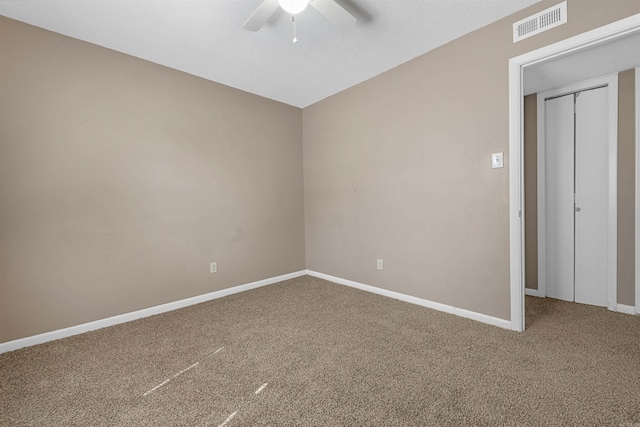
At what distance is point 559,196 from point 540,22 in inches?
73.1

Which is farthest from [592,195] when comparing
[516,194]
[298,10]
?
[298,10]

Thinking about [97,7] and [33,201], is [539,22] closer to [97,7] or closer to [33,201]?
[97,7]

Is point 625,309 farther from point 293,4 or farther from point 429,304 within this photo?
point 293,4

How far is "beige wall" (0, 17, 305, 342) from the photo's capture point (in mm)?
2102

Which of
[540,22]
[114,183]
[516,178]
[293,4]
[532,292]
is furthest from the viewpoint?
[532,292]

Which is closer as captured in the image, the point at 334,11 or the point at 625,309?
the point at 334,11

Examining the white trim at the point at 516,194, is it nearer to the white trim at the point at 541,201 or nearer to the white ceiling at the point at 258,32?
the white ceiling at the point at 258,32

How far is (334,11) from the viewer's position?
1.80 metres

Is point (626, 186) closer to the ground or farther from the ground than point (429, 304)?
farther from the ground

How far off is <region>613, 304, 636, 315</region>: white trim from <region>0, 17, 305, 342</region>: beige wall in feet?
12.1

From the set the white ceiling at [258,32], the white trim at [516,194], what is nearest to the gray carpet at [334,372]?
the white trim at [516,194]

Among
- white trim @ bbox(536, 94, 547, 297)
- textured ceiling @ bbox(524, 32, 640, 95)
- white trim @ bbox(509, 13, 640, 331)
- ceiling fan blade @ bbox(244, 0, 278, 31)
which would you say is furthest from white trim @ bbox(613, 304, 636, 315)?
ceiling fan blade @ bbox(244, 0, 278, 31)

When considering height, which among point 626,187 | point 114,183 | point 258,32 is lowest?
point 626,187

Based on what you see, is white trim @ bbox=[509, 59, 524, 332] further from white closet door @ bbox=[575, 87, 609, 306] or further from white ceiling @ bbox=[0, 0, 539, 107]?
white closet door @ bbox=[575, 87, 609, 306]
